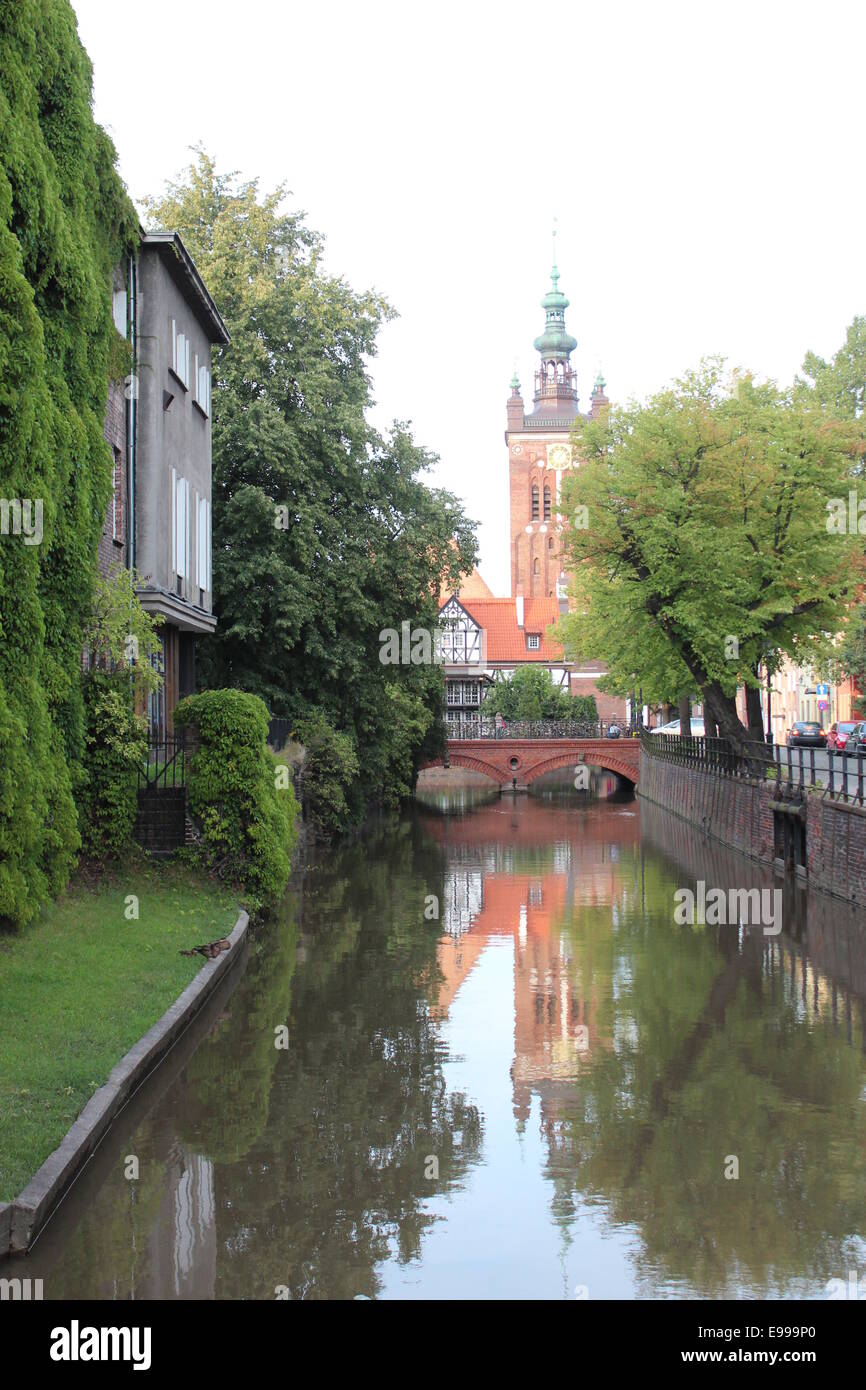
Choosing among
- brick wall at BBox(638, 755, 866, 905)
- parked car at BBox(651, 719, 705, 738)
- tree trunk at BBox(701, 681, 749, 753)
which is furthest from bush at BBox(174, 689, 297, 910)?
parked car at BBox(651, 719, 705, 738)

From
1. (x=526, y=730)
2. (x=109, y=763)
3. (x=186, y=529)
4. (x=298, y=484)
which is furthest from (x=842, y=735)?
(x=109, y=763)

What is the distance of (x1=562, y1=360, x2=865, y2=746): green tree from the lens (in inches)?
1236

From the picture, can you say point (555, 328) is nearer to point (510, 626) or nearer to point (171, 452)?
point (510, 626)

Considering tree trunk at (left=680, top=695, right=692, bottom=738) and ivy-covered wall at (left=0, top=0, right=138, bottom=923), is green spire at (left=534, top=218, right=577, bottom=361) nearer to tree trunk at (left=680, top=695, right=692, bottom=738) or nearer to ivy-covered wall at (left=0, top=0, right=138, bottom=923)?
tree trunk at (left=680, top=695, right=692, bottom=738)

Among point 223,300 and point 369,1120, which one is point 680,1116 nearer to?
point 369,1120

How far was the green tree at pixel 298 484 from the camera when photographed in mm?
30422

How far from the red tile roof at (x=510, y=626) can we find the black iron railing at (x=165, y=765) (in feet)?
239

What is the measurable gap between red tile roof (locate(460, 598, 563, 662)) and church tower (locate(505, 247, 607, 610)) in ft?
42.0

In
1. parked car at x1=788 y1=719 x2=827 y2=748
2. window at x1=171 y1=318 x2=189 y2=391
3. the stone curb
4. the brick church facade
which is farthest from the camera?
the brick church facade

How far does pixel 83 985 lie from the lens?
517 inches

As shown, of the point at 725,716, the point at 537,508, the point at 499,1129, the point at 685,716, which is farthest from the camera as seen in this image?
the point at 537,508

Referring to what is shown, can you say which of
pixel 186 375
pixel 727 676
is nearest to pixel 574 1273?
pixel 186 375

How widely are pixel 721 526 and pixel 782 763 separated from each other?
22.0 feet
